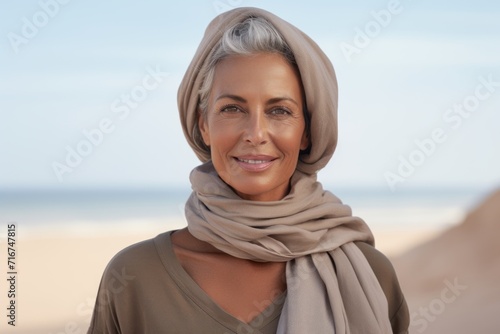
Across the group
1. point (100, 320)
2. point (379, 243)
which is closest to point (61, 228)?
point (379, 243)

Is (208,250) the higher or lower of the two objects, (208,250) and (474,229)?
the higher

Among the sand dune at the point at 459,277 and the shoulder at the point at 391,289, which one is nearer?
the shoulder at the point at 391,289

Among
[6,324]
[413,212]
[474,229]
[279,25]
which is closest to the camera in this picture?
[279,25]

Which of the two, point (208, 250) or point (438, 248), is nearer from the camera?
point (208, 250)

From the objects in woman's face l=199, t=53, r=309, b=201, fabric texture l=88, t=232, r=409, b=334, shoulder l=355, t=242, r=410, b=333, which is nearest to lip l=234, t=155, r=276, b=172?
woman's face l=199, t=53, r=309, b=201

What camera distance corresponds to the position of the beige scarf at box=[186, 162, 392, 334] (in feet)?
8.52

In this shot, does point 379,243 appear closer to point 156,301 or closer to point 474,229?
point 474,229

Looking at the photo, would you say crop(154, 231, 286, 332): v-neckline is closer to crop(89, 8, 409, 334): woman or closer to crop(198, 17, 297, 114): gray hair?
crop(89, 8, 409, 334): woman

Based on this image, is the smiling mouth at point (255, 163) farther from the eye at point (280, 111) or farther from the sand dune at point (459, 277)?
the sand dune at point (459, 277)

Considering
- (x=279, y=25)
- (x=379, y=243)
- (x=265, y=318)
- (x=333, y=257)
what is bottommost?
(x=379, y=243)

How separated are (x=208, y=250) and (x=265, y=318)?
1.02ft

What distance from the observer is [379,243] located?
58.1 ft

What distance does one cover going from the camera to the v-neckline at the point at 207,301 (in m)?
2.58

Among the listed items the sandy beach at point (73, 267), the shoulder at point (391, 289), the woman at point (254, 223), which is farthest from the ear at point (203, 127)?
the sandy beach at point (73, 267)
